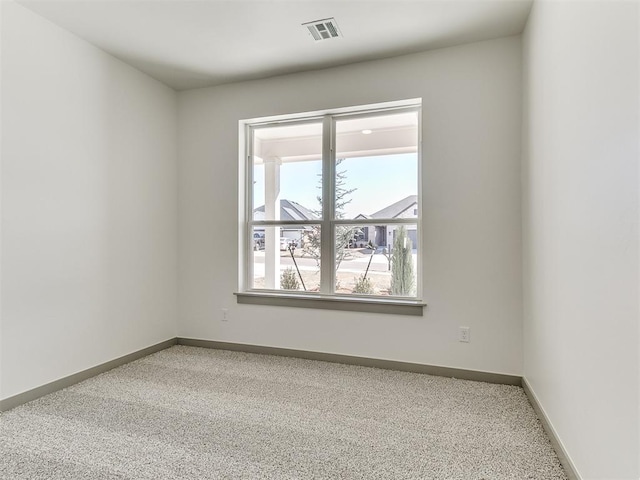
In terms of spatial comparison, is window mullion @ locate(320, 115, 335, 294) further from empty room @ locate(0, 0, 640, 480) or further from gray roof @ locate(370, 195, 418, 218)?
gray roof @ locate(370, 195, 418, 218)

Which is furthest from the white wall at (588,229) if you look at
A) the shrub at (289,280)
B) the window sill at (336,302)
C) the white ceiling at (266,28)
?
the shrub at (289,280)

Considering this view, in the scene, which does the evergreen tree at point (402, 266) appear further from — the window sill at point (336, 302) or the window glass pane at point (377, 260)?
the window sill at point (336, 302)

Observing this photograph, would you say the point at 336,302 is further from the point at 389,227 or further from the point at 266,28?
the point at 266,28

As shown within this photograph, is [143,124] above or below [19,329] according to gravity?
above

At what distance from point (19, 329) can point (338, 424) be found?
2152 mm

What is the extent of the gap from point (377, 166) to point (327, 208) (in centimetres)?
59

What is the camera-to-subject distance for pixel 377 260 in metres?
3.27

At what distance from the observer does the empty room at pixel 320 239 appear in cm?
162

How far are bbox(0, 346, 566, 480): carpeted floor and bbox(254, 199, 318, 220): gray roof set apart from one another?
4.64 feet

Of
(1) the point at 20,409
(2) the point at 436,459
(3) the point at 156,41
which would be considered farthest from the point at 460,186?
(1) the point at 20,409

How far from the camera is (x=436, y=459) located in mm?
1801

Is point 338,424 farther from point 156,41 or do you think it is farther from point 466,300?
point 156,41

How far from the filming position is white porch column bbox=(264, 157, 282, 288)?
12.0ft

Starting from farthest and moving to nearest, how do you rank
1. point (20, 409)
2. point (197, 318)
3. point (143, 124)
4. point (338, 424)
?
point (197, 318) → point (143, 124) → point (20, 409) → point (338, 424)
